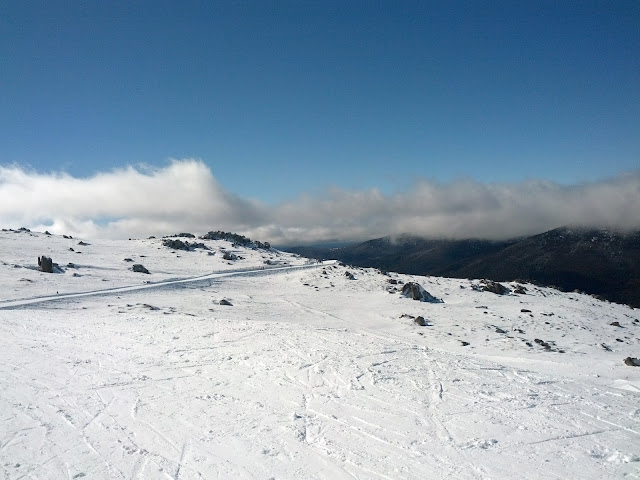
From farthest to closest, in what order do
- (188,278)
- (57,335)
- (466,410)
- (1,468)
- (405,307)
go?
(188,278) < (405,307) < (57,335) < (466,410) < (1,468)

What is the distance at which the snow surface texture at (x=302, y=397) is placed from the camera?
28.7 ft

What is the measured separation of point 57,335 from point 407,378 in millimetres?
17966

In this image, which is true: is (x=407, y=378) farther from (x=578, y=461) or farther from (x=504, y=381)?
(x=578, y=461)

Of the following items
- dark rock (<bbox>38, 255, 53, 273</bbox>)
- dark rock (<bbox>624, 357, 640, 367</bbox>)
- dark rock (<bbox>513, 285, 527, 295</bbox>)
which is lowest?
dark rock (<bbox>624, 357, 640, 367</bbox>)

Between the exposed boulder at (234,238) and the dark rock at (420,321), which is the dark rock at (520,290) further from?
the exposed boulder at (234,238)

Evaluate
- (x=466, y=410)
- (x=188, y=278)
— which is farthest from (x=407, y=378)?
(x=188, y=278)

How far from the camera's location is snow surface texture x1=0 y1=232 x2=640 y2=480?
8.73 meters

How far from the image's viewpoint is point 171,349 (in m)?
17.9

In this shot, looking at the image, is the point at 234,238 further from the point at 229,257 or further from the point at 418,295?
the point at 418,295

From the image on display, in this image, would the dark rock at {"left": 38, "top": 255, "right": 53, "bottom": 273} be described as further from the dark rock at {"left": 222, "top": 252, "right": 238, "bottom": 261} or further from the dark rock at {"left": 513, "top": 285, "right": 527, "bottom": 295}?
the dark rock at {"left": 513, "top": 285, "right": 527, "bottom": 295}

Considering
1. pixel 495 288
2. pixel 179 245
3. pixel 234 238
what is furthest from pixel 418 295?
pixel 234 238

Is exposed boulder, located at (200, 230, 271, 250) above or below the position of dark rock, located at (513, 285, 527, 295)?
above

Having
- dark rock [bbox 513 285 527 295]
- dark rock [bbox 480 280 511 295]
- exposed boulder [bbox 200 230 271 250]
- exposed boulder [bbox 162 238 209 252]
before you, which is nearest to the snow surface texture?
dark rock [bbox 480 280 511 295]

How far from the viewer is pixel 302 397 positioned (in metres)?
12.7
